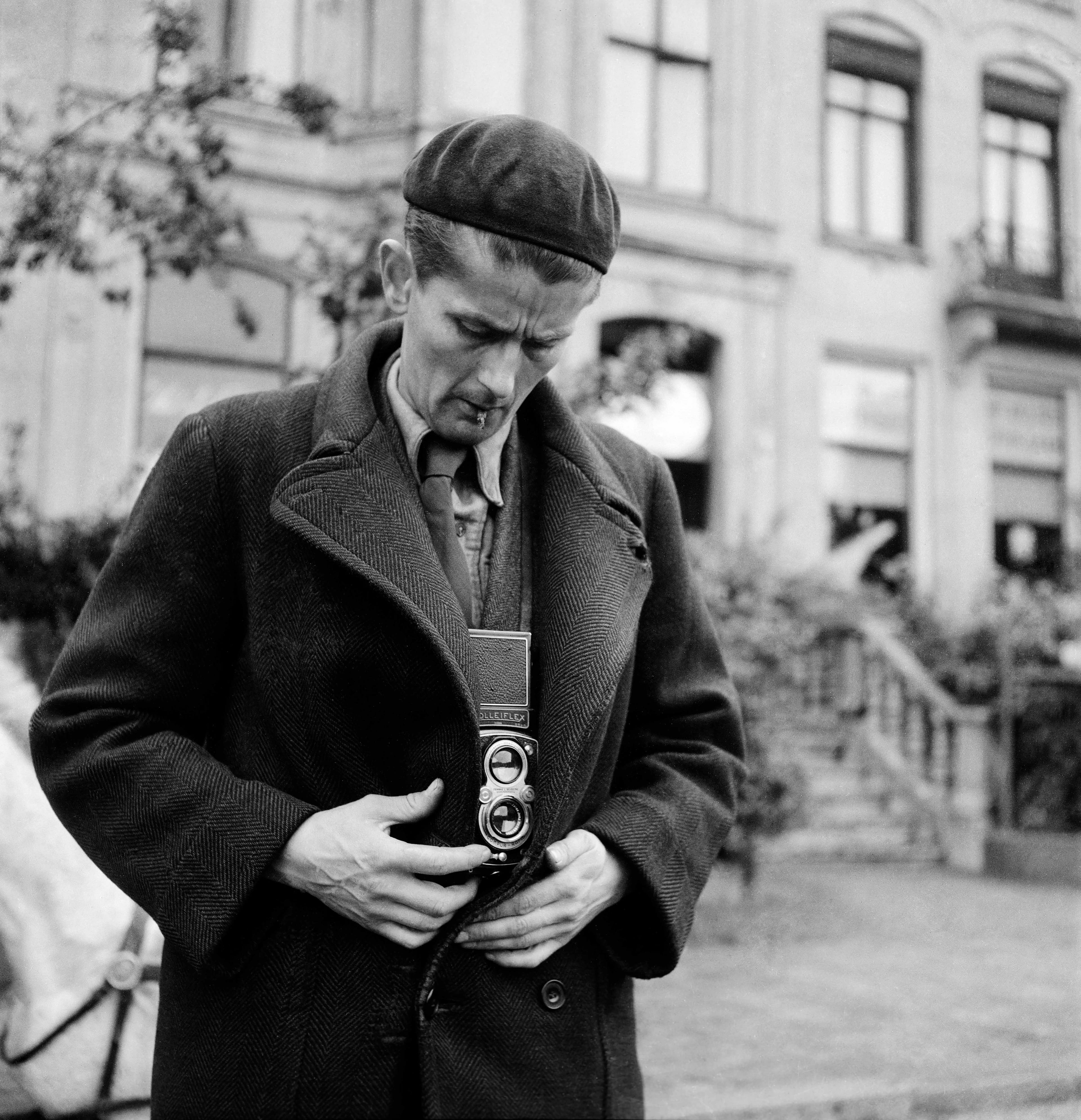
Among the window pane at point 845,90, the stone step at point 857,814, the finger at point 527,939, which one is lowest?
the stone step at point 857,814

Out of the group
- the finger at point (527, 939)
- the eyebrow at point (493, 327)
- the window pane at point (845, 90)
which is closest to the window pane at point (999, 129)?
the window pane at point (845, 90)

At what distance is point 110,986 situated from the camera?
2859 mm

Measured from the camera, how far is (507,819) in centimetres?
160

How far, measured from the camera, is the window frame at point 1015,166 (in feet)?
54.8

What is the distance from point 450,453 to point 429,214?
32cm

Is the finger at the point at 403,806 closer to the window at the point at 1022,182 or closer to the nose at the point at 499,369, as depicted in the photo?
the nose at the point at 499,369

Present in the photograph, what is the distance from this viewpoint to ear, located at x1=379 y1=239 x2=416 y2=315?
175 cm

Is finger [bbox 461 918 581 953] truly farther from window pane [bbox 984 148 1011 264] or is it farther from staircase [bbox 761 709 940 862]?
window pane [bbox 984 148 1011 264]

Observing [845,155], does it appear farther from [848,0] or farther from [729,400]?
[729,400]

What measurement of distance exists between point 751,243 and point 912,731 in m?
6.16

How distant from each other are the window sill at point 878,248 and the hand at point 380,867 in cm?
1516

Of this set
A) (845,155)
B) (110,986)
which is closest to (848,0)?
(845,155)

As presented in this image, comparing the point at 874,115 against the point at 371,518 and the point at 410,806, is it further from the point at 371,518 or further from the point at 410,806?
the point at 410,806

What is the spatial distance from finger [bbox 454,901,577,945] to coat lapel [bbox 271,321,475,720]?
0.26 metres
